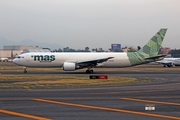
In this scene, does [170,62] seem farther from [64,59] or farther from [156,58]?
[64,59]

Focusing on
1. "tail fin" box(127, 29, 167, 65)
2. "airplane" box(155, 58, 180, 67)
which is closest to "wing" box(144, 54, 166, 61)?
"tail fin" box(127, 29, 167, 65)

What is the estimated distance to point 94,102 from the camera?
17500mm

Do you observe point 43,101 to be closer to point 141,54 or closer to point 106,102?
point 106,102

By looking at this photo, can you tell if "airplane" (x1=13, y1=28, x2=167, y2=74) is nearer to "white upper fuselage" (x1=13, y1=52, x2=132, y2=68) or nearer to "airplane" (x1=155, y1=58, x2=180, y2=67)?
"white upper fuselage" (x1=13, y1=52, x2=132, y2=68)

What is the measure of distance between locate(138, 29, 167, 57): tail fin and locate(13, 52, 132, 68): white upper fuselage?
3.08 m

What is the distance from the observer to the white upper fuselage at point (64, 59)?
4969cm

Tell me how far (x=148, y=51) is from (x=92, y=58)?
9.05 meters

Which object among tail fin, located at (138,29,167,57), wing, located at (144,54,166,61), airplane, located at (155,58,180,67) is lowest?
airplane, located at (155,58,180,67)

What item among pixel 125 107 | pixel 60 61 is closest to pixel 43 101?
pixel 125 107

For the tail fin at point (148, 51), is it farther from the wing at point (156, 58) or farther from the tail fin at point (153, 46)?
the wing at point (156, 58)

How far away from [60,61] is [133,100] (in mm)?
32313

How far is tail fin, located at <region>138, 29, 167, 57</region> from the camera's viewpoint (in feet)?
170

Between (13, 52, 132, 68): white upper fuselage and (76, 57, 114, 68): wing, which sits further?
(13, 52, 132, 68): white upper fuselage

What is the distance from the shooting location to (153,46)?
52000 mm
